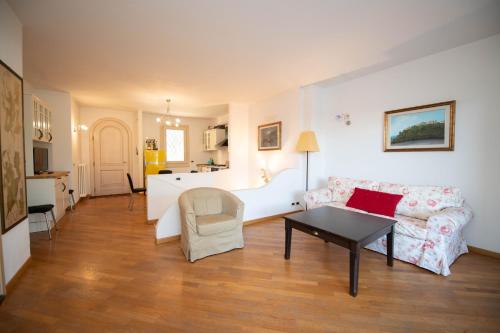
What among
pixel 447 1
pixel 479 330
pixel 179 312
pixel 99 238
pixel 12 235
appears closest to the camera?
pixel 479 330

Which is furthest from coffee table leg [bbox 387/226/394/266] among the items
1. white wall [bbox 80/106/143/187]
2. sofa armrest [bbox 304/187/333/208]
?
white wall [bbox 80/106/143/187]

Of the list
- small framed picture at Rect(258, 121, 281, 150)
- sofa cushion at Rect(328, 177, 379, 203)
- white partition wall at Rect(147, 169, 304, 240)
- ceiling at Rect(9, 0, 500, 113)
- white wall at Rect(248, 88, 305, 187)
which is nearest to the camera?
ceiling at Rect(9, 0, 500, 113)

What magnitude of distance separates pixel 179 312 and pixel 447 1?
3583 millimetres

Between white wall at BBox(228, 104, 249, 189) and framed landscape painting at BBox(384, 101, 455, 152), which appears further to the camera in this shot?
white wall at BBox(228, 104, 249, 189)

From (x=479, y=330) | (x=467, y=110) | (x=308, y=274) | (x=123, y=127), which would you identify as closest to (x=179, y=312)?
(x=308, y=274)

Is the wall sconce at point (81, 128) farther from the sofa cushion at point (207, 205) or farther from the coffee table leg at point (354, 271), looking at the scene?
the coffee table leg at point (354, 271)

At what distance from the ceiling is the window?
10.7ft

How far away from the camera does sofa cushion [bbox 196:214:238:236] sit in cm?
252

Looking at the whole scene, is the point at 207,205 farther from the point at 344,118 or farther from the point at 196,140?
the point at 196,140

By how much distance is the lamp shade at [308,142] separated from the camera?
3.96 m

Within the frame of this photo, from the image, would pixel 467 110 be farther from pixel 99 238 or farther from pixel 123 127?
pixel 123 127

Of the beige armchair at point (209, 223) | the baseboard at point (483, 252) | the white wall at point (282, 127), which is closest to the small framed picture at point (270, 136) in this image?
the white wall at point (282, 127)

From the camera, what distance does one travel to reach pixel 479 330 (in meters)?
1.51

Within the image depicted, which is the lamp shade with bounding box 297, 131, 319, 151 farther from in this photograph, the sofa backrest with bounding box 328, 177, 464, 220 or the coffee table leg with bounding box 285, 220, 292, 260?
the coffee table leg with bounding box 285, 220, 292, 260
